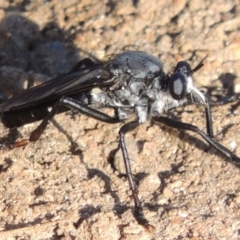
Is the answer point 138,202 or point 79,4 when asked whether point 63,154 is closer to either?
point 138,202

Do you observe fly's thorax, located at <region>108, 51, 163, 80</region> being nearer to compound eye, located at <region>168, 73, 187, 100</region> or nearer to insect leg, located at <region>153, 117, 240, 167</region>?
compound eye, located at <region>168, 73, 187, 100</region>

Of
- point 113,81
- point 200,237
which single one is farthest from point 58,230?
point 113,81

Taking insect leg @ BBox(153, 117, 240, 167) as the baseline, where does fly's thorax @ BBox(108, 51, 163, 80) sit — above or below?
above

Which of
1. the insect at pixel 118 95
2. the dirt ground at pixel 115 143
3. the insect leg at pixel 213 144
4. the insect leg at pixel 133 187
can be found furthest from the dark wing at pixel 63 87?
the insect leg at pixel 213 144

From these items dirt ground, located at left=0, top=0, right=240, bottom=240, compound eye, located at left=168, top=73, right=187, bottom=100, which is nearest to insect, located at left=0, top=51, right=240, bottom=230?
compound eye, located at left=168, top=73, right=187, bottom=100

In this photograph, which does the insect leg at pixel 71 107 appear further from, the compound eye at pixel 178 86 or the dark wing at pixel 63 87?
the compound eye at pixel 178 86
